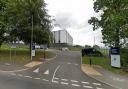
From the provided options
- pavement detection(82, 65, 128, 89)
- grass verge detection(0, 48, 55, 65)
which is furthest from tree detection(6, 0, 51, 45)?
pavement detection(82, 65, 128, 89)

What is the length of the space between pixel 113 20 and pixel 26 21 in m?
22.2

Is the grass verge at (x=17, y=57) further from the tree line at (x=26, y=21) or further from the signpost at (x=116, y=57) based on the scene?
the signpost at (x=116, y=57)

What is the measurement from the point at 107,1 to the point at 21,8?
1980 cm

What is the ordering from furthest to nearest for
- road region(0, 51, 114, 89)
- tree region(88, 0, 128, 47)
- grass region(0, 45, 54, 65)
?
grass region(0, 45, 54, 65) < tree region(88, 0, 128, 47) < road region(0, 51, 114, 89)

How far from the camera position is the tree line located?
5616 cm

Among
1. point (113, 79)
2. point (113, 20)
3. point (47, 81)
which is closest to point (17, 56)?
point (113, 20)

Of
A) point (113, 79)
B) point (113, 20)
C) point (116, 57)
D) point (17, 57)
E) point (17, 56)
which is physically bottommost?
point (113, 79)

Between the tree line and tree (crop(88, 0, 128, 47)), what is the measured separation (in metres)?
12.6

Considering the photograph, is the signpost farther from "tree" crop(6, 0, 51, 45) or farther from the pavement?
"tree" crop(6, 0, 51, 45)

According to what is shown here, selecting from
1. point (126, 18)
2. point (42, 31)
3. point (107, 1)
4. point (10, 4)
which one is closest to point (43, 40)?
point (42, 31)

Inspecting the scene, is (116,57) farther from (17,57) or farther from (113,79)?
(17,57)

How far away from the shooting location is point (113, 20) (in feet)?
130

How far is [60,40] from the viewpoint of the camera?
440ft

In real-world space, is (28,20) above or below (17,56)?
above
